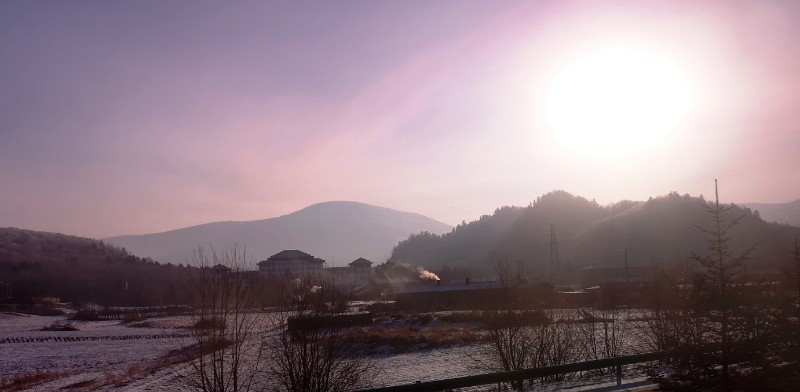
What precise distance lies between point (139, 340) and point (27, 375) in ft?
95.5

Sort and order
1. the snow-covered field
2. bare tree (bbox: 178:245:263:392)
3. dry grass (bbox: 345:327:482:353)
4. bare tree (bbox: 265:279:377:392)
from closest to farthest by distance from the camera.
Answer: bare tree (bbox: 178:245:263:392)
bare tree (bbox: 265:279:377:392)
the snow-covered field
dry grass (bbox: 345:327:482:353)

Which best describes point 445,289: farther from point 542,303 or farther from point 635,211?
point 635,211

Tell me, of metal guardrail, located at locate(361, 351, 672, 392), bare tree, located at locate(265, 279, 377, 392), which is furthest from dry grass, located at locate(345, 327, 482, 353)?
metal guardrail, located at locate(361, 351, 672, 392)

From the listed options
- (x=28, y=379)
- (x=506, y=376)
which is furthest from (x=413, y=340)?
(x=506, y=376)

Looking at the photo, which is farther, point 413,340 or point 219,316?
point 413,340

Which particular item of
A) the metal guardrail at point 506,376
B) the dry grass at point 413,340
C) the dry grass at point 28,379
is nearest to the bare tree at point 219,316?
the metal guardrail at point 506,376

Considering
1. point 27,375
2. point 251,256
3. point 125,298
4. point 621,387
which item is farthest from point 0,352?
point 125,298

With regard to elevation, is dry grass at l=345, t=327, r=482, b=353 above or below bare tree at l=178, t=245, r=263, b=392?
below

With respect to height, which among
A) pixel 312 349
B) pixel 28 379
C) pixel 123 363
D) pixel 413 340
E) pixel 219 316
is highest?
pixel 219 316

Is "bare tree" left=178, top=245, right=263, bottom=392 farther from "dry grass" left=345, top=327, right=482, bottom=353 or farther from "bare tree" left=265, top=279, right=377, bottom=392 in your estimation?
"dry grass" left=345, top=327, right=482, bottom=353

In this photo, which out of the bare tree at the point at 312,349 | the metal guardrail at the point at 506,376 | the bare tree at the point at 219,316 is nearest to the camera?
the metal guardrail at the point at 506,376

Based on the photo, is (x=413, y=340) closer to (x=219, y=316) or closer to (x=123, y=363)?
(x=123, y=363)

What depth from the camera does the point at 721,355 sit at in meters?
14.1

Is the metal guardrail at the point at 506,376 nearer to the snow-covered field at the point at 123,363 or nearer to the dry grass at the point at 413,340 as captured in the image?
the snow-covered field at the point at 123,363
